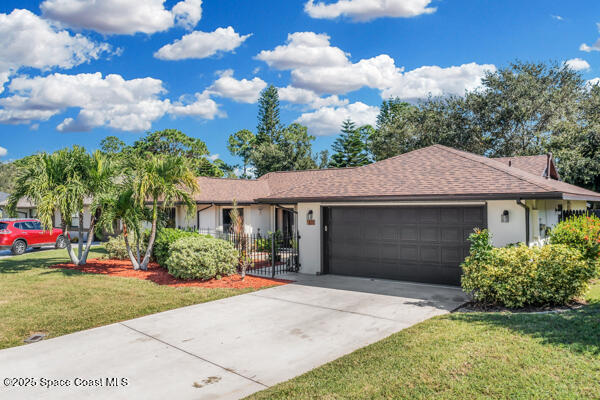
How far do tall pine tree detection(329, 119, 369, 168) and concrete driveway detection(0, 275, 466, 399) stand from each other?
39.0 m

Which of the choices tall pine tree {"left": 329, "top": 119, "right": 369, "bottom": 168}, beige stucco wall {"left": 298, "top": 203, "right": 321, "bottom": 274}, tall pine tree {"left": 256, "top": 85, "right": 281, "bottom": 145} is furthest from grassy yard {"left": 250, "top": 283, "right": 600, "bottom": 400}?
tall pine tree {"left": 256, "top": 85, "right": 281, "bottom": 145}

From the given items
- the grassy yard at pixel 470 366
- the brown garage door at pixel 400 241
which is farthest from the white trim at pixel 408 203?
the grassy yard at pixel 470 366

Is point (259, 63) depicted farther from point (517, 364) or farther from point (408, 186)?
point (517, 364)

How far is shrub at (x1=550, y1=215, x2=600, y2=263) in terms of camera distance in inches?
337

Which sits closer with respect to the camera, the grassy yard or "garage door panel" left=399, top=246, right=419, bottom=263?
the grassy yard

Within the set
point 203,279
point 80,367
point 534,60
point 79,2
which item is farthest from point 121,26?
point 534,60

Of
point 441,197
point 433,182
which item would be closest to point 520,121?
point 433,182

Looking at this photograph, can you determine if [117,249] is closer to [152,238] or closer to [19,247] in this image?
[152,238]

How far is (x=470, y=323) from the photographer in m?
6.63

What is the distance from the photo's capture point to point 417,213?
10.5 metres

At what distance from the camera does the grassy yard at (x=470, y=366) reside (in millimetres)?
4223

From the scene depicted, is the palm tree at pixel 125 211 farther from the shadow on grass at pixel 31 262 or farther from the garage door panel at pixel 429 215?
the garage door panel at pixel 429 215

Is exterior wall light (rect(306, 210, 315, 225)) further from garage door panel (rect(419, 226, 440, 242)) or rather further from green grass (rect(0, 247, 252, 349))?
garage door panel (rect(419, 226, 440, 242))

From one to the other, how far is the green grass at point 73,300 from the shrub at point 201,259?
76cm
